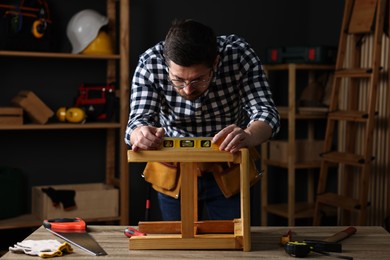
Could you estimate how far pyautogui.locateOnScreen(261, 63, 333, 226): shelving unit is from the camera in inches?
169

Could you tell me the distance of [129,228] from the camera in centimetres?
192

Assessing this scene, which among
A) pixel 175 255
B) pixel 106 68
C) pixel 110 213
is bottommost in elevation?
pixel 110 213

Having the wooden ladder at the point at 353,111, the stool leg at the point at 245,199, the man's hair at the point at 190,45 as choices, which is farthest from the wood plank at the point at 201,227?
the wooden ladder at the point at 353,111

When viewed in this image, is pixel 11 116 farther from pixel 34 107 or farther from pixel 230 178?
pixel 230 178

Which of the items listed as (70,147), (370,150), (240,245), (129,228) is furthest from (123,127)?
(240,245)

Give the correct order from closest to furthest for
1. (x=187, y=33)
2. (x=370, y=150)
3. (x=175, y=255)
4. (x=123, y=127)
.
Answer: (x=175, y=255) < (x=187, y=33) < (x=370, y=150) < (x=123, y=127)

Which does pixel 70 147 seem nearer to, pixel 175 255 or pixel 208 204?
pixel 208 204

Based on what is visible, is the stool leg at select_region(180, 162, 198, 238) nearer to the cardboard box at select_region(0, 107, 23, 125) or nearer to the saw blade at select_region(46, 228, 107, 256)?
the saw blade at select_region(46, 228, 107, 256)

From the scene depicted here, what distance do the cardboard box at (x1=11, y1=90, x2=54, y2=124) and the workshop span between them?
13 millimetres

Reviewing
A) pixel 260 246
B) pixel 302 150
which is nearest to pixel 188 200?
pixel 260 246

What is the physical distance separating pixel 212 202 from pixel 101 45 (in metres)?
2.10

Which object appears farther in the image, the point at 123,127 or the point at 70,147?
the point at 70,147

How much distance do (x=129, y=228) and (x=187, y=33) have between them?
646 millimetres

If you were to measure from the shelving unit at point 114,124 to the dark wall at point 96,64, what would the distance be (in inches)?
3.2
